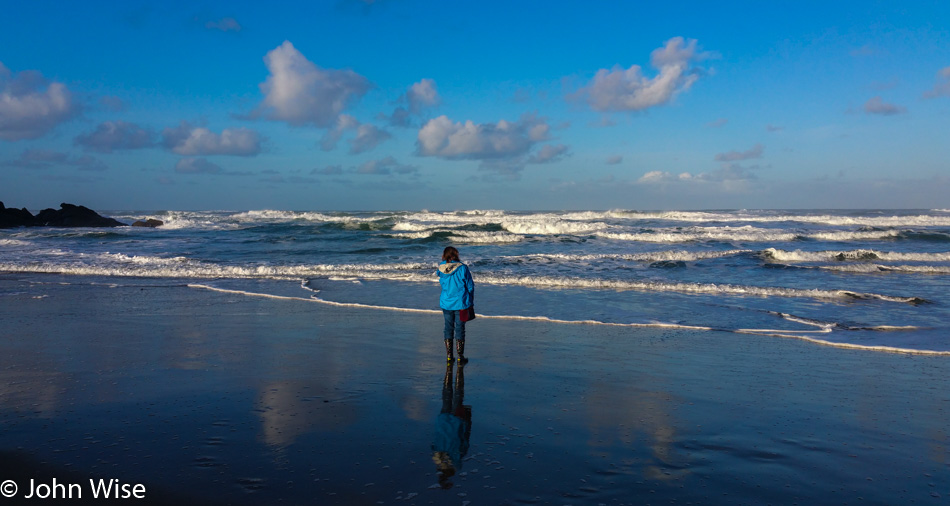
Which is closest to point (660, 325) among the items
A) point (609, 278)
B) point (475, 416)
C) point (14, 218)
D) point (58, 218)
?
point (475, 416)

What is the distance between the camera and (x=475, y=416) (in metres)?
5.49

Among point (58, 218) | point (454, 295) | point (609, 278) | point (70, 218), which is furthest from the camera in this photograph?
point (58, 218)

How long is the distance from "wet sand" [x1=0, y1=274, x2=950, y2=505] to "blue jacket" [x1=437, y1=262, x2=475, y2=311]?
2.61 ft

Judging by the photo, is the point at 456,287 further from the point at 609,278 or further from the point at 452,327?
the point at 609,278

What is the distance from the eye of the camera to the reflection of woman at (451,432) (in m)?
4.31

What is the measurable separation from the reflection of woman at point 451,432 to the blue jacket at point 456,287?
107 cm

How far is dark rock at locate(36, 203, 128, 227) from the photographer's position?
44.2 m

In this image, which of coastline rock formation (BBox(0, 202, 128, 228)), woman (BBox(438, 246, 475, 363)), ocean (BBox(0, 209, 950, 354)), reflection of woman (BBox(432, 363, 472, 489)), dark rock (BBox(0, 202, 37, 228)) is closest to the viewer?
reflection of woman (BBox(432, 363, 472, 489))

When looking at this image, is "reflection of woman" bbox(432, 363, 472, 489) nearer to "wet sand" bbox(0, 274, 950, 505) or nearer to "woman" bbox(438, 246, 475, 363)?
"wet sand" bbox(0, 274, 950, 505)

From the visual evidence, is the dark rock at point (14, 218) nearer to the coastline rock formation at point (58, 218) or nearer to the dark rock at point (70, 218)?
the coastline rock formation at point (58, 218)

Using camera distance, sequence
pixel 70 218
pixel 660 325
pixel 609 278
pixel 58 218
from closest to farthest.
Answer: pixel 660 325
pixel 609 278
pixel 70 218
pixel 58 218

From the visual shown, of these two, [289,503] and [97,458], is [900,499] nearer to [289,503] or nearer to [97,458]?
[289,503]

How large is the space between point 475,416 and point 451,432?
49cm

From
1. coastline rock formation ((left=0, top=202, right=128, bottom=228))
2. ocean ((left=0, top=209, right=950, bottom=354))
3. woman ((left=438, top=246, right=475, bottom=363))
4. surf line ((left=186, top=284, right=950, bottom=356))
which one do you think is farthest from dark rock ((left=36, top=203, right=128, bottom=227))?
woman ((left=438, top=246, right=475, bottom=363))
